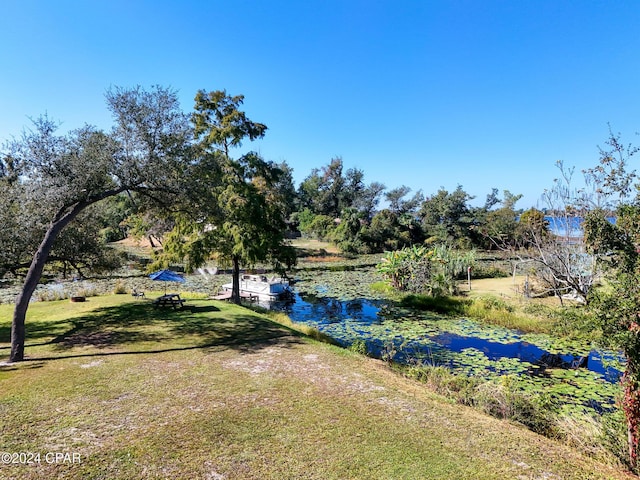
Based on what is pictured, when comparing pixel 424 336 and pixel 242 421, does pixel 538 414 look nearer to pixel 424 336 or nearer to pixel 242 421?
Result: pixel 242 421

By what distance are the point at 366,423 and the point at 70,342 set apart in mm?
9184

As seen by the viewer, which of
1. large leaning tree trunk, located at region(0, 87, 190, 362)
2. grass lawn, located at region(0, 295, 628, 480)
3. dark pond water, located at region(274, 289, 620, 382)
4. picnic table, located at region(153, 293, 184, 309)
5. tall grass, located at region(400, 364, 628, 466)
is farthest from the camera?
picnic table, located at region(153, 293, 184, 309)

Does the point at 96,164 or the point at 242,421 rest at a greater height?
the point at 96,164

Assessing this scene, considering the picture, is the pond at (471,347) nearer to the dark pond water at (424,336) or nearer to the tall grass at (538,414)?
the dark pond water at (424,336)

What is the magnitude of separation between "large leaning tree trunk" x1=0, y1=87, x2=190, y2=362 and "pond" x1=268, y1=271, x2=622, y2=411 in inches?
345

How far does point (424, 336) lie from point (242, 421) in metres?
10.2

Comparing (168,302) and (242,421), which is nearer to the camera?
(242,421)

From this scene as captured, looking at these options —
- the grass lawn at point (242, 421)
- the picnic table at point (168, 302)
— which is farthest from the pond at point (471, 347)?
the picnic table at point (168, 302)

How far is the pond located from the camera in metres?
9.58

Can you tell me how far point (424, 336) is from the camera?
14.4 metres

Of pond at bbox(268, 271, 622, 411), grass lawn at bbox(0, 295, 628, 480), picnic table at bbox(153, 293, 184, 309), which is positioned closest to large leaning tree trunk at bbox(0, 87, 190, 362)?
grass lawn at bbox(0, 295, 628, 480)

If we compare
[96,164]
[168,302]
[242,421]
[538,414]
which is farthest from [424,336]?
A: [96,164]

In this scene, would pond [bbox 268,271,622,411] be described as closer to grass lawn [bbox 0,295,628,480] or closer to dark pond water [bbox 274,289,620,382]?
dark pond water [bbox 274,289,620,382]

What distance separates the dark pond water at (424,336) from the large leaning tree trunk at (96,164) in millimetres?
8784
